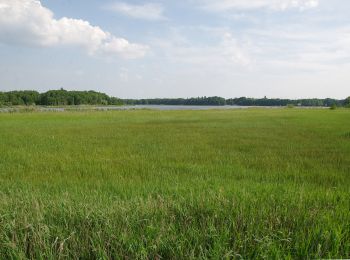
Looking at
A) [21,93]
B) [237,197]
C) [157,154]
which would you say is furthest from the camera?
[21,93]

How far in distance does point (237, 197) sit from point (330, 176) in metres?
4.63

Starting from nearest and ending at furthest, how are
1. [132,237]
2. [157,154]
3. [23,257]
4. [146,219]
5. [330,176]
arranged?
1. [23,257]
2. [132,237]
3. [146,219]
4. [330,176]
5. [157,154]

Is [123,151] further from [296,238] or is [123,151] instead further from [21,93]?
[21,93]

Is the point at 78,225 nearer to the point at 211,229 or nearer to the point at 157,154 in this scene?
the point at 211,229

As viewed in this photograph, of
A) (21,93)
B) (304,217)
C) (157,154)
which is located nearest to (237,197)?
(304,217)

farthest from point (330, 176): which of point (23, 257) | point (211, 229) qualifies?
point (23, 257)

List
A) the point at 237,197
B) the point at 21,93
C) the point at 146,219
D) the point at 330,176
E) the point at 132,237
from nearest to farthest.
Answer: the point at 132,237, the point at 146,219, the point at 237,197, the point at 330,176, the point at 21,93

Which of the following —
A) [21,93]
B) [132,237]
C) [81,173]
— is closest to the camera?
[132,237]

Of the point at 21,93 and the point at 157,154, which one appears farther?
the point at 21,93

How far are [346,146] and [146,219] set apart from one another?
556 inches

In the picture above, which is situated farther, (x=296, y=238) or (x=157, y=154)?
(x=157, y=154)

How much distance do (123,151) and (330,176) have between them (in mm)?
9009

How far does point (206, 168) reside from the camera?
409 inches

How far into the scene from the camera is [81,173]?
995 centimetres
